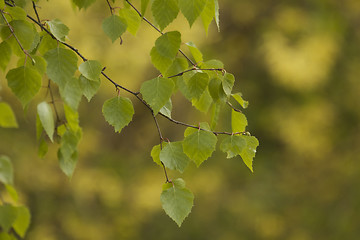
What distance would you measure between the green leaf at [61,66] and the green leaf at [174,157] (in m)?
0.18

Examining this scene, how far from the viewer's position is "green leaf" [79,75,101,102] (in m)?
0.91

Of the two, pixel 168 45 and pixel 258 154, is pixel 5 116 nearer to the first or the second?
pixel 168 45

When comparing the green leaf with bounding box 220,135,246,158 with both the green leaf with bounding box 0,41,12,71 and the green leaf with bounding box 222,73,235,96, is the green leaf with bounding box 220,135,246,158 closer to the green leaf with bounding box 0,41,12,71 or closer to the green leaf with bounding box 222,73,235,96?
the green leaf with bounding box 222,73,235,96

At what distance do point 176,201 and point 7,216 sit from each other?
1.92ft

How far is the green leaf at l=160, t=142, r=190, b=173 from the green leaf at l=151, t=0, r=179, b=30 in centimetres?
18

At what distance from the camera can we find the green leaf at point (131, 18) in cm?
98

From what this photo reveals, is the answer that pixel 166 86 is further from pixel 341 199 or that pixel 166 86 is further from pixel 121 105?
pixel 341 199

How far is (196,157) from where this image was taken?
0.88 metres

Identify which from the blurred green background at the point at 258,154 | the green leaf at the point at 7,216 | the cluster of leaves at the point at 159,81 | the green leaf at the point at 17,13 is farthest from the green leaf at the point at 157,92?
the blurred green background at the point at 258,154

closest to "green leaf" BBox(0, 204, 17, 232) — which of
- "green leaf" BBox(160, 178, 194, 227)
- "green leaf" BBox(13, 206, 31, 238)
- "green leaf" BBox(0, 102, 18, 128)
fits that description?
"green leaf" BBox(13, 206, 31, 238)

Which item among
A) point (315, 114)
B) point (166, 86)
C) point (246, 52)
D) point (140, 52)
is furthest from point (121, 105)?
point (246, 52)

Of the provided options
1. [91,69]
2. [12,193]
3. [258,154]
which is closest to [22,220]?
[12,193]

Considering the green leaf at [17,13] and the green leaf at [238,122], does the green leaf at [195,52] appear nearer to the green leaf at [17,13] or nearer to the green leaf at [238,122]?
the green leaf at [238,122]

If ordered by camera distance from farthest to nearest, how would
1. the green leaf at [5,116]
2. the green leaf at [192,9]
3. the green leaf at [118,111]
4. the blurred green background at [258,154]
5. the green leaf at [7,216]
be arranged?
the blurred green background at [258,154], the green leaf at [5,116], the green leaf at [7,216], the green leaf at [118,111], the green leaf at [192,9]
